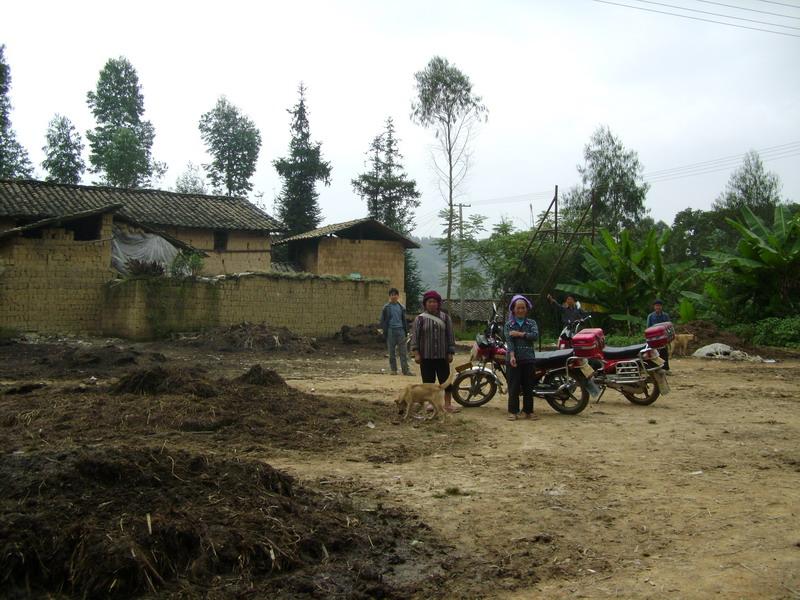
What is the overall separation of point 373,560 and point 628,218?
46876 millimetres

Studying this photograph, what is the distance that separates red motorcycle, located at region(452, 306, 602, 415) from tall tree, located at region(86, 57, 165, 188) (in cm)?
4009

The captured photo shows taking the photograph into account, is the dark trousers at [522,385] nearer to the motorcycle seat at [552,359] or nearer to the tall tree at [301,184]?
the motorcycle seat at [552,359]

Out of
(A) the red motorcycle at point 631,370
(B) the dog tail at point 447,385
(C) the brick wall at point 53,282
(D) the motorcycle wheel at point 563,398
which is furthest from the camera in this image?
(C) the brick wall at point 53,282

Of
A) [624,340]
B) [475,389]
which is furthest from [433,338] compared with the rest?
[624,340]

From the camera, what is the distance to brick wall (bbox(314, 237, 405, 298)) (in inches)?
1358

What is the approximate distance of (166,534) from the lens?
12.5 ft

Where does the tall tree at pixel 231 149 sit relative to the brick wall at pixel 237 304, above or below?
above

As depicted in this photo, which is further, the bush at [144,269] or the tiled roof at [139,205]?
the tiled roof at [139,205]

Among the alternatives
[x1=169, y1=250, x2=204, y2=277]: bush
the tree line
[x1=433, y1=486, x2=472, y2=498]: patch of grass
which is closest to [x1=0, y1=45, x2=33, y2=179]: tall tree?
the tree line

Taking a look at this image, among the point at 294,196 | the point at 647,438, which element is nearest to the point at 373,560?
the point at 647,438

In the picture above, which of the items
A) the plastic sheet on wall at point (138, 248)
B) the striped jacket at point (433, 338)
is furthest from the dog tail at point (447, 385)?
the plastic sheet on wall at point (138, 248)

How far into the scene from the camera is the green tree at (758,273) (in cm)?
2055

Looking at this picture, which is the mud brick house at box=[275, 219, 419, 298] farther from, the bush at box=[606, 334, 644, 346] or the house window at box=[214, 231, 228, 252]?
the bush at box=[606, 334, 644, 346]

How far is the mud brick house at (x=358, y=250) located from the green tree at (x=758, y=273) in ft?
50.7
